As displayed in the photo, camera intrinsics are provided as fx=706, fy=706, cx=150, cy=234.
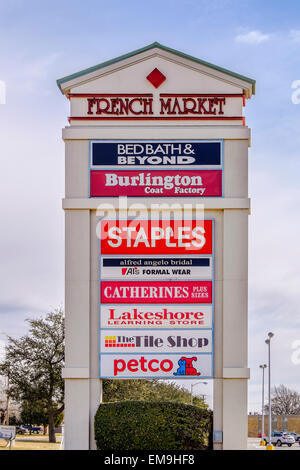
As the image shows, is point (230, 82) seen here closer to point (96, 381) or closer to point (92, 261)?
point (92, 261)

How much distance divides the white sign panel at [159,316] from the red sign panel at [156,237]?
5.08 ft

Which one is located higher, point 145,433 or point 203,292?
point 203,292

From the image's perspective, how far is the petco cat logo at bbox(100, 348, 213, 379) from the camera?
19.9 meters

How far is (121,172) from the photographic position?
67.6ft

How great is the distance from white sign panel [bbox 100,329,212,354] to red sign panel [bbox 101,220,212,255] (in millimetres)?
2279

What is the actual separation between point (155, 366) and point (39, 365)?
54.2 feet

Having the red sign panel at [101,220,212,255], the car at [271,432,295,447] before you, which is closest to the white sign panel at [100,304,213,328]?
the red sign panel at [101,220,212,255]

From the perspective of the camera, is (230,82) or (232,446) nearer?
(232,446)

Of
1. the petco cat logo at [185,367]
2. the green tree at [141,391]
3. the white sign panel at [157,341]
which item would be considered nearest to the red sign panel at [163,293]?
the white sign panel at [157,341]

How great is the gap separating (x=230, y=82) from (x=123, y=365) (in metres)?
8.87

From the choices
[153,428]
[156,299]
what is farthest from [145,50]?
[153,428]

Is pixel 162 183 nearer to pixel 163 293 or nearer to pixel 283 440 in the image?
pixel 163 293

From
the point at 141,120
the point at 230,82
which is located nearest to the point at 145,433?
the point at 141,120

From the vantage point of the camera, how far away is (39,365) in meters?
35.2
